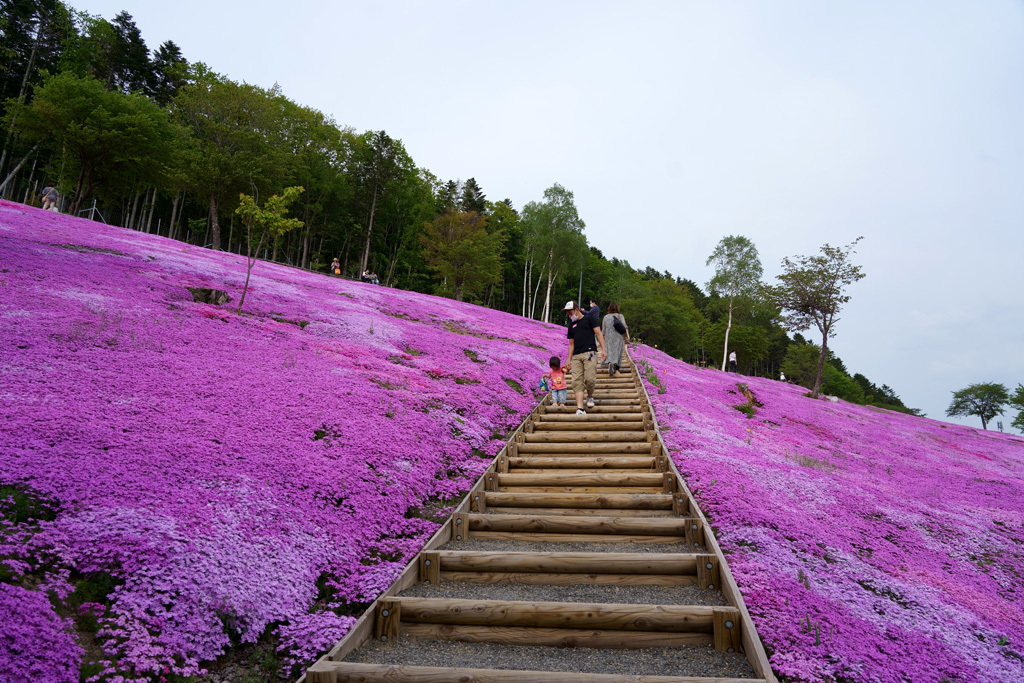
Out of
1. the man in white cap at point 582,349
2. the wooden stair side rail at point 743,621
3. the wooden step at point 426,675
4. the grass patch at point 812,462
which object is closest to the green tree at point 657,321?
the grass patch at point 812,462

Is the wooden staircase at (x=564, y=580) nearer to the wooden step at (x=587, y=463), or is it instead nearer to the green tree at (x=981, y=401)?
the wooden step at (x=587, y=463)

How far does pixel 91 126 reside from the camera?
3491 centimetres

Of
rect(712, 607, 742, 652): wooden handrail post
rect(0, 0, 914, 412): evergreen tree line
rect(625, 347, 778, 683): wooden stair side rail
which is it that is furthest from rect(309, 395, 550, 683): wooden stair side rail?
rect(0, 0, 914, 412): evergreen tree line

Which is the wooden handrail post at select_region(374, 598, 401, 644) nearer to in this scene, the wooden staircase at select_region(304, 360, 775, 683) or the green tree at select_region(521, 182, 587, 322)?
the wooden staircase at select_region(304, 360, 775, 683)

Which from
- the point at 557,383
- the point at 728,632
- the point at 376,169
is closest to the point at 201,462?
the point at 728,632

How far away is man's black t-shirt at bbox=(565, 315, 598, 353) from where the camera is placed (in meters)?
11.2

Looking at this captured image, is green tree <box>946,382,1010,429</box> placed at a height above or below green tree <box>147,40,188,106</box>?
below

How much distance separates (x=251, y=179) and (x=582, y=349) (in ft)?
95.4

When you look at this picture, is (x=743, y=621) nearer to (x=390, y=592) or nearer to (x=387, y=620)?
(x=387, y=620)

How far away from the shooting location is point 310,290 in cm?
2189

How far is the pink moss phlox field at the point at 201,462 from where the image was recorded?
367 cm

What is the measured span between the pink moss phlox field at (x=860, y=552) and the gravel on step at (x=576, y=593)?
589mm

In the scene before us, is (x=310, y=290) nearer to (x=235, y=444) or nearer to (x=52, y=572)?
(x=235, y=444)

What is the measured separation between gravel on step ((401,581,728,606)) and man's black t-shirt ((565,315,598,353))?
265 inches
